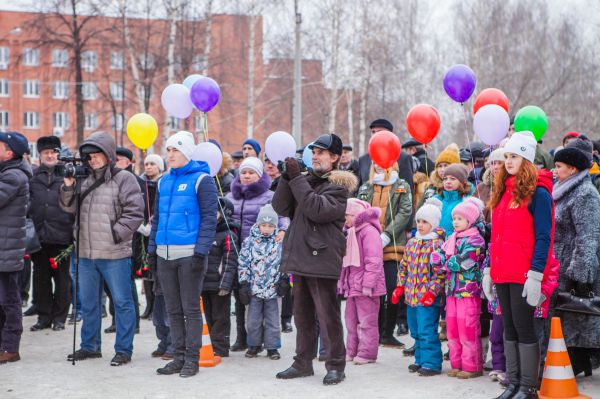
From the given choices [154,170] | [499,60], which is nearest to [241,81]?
[499,60]

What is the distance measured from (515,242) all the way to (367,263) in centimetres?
208

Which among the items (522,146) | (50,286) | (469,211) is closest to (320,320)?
(469,211)

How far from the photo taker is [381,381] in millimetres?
7047

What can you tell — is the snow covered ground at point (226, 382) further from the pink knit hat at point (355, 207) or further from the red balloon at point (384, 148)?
the red balloon at point (384, 148)

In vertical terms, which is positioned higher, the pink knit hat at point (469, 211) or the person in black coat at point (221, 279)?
the pink knit hat at point (469, 211)

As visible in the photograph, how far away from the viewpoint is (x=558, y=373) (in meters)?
6.29

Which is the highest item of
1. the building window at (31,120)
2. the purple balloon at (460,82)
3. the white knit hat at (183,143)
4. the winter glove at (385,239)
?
the building window at (31,120)

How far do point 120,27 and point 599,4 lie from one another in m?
23.1

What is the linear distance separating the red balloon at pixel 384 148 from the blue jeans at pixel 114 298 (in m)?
2.89

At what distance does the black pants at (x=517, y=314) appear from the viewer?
6094mm

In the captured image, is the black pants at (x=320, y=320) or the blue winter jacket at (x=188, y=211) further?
the blue winter jacket at (x=188, y=211)

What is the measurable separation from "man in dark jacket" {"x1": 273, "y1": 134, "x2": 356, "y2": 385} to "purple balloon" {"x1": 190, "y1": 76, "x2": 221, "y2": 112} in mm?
2002

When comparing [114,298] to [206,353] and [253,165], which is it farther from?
[253,165]

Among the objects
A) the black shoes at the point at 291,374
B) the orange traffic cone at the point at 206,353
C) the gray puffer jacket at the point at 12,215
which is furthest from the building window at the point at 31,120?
the black shoes at the point at 291,374
